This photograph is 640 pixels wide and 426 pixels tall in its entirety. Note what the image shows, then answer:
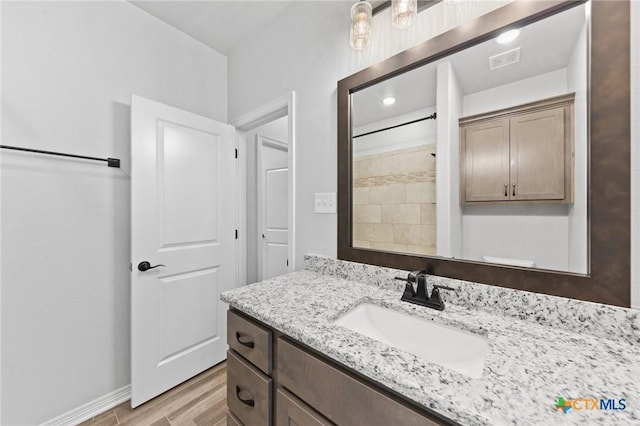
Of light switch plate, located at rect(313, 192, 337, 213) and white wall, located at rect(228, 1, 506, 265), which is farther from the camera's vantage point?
light switch plate, located at rect(313, 192, 337, 213)

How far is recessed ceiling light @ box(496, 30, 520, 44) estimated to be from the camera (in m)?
0.84

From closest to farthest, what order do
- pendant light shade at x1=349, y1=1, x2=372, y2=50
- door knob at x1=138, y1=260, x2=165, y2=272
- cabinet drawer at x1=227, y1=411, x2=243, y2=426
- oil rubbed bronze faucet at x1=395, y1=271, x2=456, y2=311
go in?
oil rubbed bronze faucet at x1=395, y1=271, x2=456, y2=311
cabinet drawer at x1=227, y1=411, x2=243, y2=426
pendant light shade at x1=349, y1=1, x2=372, y2=50
door knob at x1=138, y1=260, x2=165, y2=272

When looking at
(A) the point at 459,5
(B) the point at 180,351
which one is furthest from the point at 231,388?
(A) the point at 459,5

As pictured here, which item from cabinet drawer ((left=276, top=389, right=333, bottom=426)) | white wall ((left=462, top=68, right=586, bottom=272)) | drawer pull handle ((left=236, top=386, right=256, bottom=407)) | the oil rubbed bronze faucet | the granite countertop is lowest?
drawer pull handle ((left=236, top=386, right=256, bottom=407))

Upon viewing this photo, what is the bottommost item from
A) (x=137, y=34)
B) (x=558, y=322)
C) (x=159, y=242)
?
(x=558, y=322)

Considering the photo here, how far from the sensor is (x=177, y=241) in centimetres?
173

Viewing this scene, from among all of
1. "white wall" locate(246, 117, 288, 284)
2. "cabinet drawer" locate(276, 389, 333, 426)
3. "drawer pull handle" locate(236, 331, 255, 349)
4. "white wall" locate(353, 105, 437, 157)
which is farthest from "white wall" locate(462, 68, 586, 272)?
"white wall" locate(246, 117, 288, 284)

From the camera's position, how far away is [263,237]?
9.41 ft

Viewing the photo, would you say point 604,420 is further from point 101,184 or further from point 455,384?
point 101,184

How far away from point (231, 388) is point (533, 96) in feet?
5.11

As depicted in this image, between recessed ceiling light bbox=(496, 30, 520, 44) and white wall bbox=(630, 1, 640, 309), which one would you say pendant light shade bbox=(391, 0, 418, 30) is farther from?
white wall bbox=(630, 1, 640, 309)

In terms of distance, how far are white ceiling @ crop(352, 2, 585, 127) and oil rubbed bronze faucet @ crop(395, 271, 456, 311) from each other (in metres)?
0.72

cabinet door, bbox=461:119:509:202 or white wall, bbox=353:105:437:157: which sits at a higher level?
white wall, bbox=353:105:437:157

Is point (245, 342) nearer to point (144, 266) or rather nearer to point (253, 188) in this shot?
point (144, 266)
